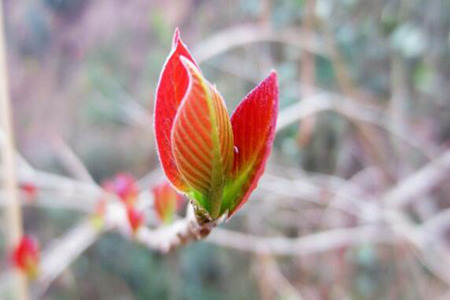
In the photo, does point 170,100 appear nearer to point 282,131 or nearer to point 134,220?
point 134,220

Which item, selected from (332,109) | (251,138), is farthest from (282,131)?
(251,138)

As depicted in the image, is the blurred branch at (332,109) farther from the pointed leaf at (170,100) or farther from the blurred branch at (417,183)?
the pointed leaf at (170,100)

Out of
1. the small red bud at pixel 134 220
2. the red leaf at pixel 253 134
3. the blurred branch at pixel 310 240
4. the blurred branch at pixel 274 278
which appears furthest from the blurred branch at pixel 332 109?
the red leaf at pixel 253 134

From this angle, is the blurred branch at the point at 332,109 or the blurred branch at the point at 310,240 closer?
the blurred branch at the point at 332,109

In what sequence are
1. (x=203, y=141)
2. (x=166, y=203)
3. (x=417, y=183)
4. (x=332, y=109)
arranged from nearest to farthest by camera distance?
1. (x=203, y=141)
2. (x=166, y=203)
3. (x=332, y=109)
4. (x=417, y=183)

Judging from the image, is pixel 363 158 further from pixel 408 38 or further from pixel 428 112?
pixel 408 38

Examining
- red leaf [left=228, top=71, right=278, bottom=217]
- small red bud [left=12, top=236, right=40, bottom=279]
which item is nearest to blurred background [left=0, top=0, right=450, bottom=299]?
small red bud [left=12, top=236, right=40, bottom=279]
